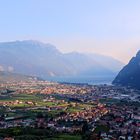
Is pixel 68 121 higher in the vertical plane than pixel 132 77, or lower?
lower

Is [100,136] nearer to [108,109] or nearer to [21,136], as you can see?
[21,136]

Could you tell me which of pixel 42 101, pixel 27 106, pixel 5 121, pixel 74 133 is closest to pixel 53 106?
pixel 27 106

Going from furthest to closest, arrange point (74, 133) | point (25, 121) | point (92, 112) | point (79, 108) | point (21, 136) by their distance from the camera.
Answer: point (79, 108) < point (92, 112) < point (25, 121) < point (74, 133) < point (21, 136)

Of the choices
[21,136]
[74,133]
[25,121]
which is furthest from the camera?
[25,121]

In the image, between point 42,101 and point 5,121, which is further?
point 42,101

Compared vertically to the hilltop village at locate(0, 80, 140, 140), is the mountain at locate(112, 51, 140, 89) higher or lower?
higher

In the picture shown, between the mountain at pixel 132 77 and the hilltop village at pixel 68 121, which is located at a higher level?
→ the mountain at pixel 132 77

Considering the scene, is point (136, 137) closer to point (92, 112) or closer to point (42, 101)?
point (92, 112)

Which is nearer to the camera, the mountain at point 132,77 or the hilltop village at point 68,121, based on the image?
the hilltop village at point 68,121

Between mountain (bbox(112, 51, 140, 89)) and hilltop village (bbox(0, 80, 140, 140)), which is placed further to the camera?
mountain (bbox(112, 51, 140, 89))

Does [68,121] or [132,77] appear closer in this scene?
[68,121]
